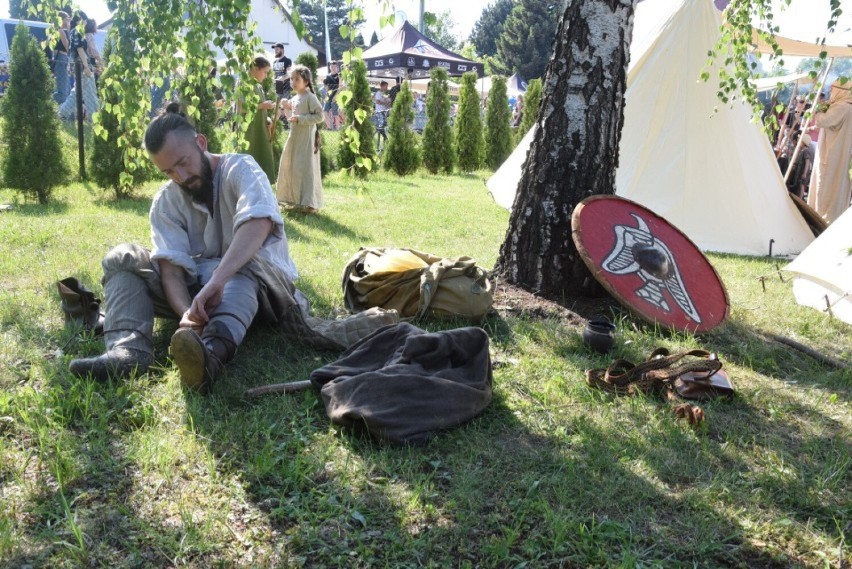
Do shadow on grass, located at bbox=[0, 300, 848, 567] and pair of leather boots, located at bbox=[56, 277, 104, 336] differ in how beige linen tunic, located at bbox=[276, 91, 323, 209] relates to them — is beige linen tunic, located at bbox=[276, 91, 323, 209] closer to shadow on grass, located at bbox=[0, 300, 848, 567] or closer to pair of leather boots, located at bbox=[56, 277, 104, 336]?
pair of leather boots, located at bbox=[56, 277, 104, 336]

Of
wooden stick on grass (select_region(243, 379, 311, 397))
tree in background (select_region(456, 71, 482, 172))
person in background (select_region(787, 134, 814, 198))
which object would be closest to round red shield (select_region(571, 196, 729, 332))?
wooden stick on grass (select_region(243, 379, 311, 397))

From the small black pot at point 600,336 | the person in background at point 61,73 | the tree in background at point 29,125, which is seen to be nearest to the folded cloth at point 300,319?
the small black pot at point 600,336

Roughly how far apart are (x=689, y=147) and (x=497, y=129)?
8138 mm

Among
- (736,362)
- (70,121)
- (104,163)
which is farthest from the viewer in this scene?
(70,121)

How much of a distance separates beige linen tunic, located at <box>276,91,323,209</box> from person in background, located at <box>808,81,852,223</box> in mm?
5796

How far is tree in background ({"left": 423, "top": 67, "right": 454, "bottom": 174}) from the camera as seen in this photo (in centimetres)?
1353

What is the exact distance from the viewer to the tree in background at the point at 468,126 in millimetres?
14125

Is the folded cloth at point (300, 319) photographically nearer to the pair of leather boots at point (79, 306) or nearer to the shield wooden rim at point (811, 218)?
the pair of leather boots at point (79, 306)

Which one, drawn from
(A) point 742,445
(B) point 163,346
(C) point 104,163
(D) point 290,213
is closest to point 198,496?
(B) point 163,346

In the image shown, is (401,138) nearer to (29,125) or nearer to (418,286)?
(29,125)

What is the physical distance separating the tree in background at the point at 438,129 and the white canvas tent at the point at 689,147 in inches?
271

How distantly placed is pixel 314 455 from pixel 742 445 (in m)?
1.64

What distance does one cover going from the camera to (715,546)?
2.05 meters

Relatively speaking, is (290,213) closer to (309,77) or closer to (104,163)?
(309,77)
